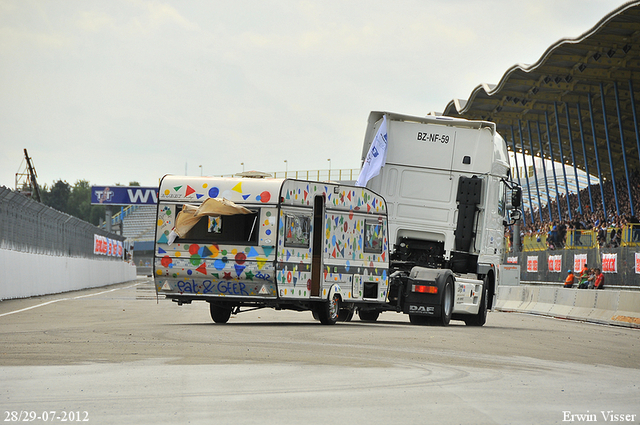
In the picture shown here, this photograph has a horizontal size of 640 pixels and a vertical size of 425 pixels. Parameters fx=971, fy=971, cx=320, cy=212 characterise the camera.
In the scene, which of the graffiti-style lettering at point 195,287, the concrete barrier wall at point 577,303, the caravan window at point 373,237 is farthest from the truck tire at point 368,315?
the concrete barrier wall at point 577,303

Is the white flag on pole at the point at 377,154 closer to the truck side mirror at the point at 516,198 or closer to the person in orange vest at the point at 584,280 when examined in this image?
the truck side mirror at the point at 516,198

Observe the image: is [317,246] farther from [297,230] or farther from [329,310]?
[329,310]

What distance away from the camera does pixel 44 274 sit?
37.3 metres

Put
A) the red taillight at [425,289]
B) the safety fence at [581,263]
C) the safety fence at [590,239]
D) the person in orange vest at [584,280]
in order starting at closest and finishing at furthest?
the red taillight at [425,289] < the safety fence at [581,263] < the safety fence at [590,239] < the person in orange vest at [584,280]

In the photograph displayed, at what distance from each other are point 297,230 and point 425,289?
127 inches

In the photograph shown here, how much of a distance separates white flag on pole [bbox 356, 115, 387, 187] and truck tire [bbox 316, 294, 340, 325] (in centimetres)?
284

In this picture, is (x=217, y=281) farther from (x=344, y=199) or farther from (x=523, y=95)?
(x=523, y=95)

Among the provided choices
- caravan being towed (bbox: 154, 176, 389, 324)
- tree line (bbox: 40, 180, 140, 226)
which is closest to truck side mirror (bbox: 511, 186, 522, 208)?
caravan being towed (bbox: 154, 176, 389, 324)

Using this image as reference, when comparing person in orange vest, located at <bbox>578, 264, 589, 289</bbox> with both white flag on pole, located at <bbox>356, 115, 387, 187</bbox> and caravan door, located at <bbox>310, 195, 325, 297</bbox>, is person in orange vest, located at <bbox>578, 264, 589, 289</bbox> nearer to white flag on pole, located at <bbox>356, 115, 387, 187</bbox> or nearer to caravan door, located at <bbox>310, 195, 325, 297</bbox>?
white flag on pole, located at <bbox>356, 115, 387, 187</bbox>

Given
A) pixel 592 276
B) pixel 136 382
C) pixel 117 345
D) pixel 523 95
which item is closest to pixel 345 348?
pixel 117 345

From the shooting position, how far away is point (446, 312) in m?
20.3

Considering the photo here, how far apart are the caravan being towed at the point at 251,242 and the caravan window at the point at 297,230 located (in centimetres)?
2

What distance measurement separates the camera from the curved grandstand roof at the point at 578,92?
4588cm

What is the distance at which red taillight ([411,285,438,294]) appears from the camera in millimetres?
19641
